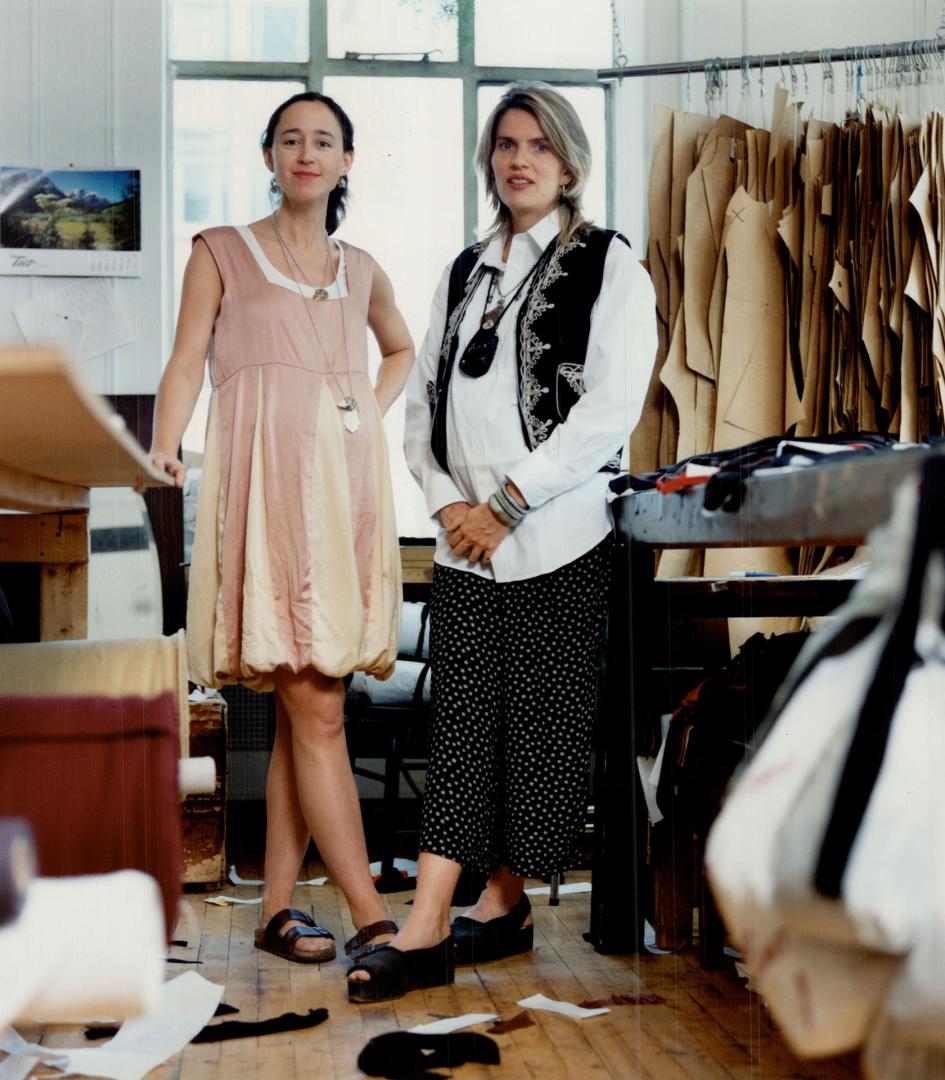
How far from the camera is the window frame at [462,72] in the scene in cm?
354

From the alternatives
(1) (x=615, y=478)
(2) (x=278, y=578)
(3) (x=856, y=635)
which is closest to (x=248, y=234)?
(2) (x=278, y=578)

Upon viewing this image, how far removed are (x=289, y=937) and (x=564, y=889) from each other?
0.74 m

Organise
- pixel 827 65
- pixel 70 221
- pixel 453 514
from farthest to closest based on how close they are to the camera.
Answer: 1. pixel 70 221
2. pixel 827 65
3. pixel 453 514

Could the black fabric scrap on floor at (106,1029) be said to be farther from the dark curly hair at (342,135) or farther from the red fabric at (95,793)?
the dark curly hair at (342,135)

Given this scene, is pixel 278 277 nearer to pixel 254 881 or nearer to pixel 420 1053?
pixel 420 1053

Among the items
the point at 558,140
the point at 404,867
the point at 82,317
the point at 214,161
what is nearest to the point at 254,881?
the point at 404,867

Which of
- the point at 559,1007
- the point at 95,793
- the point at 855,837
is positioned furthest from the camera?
the point at 559,1007

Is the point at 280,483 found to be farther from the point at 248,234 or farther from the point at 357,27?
the point at 357,27

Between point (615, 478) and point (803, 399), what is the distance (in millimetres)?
880

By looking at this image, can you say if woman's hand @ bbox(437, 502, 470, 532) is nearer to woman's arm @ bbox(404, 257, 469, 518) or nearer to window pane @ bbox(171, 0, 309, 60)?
woman's arm @ bbox(404, 257, 469, 518)

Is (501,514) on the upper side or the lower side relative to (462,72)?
lower

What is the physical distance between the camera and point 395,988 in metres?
1.92

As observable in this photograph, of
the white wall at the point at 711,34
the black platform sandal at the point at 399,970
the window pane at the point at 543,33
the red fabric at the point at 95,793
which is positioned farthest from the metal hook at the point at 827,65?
the red fabric at the point at 95,793

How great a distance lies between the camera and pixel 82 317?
3396mm
